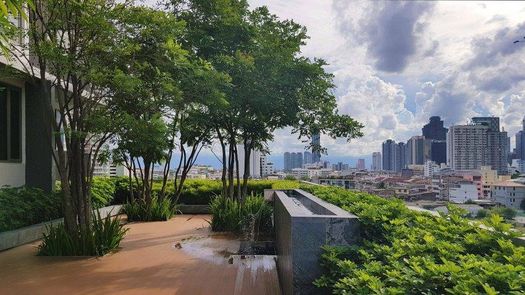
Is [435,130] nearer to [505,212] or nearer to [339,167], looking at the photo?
[339,167]

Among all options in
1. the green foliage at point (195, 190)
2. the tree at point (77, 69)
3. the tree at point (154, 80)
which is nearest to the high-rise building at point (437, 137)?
the green foliage at point (195, 190)

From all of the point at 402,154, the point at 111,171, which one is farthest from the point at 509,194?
the point at 402,154

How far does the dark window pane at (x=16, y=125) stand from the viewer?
11.6m

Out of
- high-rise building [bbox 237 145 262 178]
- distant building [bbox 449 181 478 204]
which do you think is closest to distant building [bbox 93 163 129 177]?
high-rise building [bbox 237 145 262 178]

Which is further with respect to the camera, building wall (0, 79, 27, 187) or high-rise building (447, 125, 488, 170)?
high-rise building (447, 125, 488, 170)

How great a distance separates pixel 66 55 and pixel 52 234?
273 cm

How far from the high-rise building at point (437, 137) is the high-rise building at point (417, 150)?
154mm

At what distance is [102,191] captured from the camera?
12367mm

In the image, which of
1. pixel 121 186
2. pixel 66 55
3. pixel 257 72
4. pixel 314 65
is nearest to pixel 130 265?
pixel 66 55

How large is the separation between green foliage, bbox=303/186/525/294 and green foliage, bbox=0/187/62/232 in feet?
21.4

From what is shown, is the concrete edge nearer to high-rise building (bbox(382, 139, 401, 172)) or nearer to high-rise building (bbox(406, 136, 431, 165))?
high-rise building (bbox(406, 136, 431, 165))

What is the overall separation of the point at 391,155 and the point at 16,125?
15.7 m

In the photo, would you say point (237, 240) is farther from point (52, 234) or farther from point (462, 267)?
point (462, 267)

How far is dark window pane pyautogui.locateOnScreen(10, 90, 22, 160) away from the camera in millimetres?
11609
